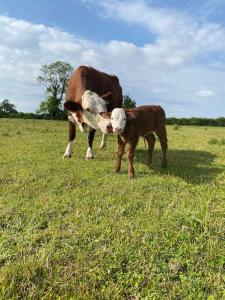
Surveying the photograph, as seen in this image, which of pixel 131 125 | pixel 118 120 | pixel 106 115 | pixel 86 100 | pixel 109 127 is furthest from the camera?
pixel 86 100

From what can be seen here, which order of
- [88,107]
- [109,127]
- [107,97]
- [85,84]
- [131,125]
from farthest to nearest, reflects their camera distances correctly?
[85,84]
[107,97]
[88,107]
[109,127]
[131,125]

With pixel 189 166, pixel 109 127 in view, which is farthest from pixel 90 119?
pixel 189 166

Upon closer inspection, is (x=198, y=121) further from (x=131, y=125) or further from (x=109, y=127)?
(x=131, y=125)

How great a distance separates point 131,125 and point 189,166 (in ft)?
7.63

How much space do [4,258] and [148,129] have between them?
16.8ft

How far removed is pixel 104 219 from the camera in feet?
15.6

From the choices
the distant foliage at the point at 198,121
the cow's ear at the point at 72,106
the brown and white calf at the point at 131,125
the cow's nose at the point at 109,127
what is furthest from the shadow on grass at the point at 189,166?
the distant foliage at the point at 198,121

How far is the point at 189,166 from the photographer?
895cm

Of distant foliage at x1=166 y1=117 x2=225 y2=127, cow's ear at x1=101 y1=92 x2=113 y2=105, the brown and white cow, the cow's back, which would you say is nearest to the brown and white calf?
the brown and white cow

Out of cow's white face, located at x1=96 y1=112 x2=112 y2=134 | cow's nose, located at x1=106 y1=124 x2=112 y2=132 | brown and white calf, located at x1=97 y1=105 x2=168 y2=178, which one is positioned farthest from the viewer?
cow's nose, located at x1=106 y1=124 x2=112 y2=132

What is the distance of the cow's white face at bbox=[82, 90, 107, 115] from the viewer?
869cm

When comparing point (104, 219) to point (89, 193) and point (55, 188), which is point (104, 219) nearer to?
point (89, 193)

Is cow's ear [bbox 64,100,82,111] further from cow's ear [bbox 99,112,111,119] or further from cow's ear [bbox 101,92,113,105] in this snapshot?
cow's ear [bbox 99,112,111,119]

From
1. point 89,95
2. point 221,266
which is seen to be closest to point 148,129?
point 89,95
